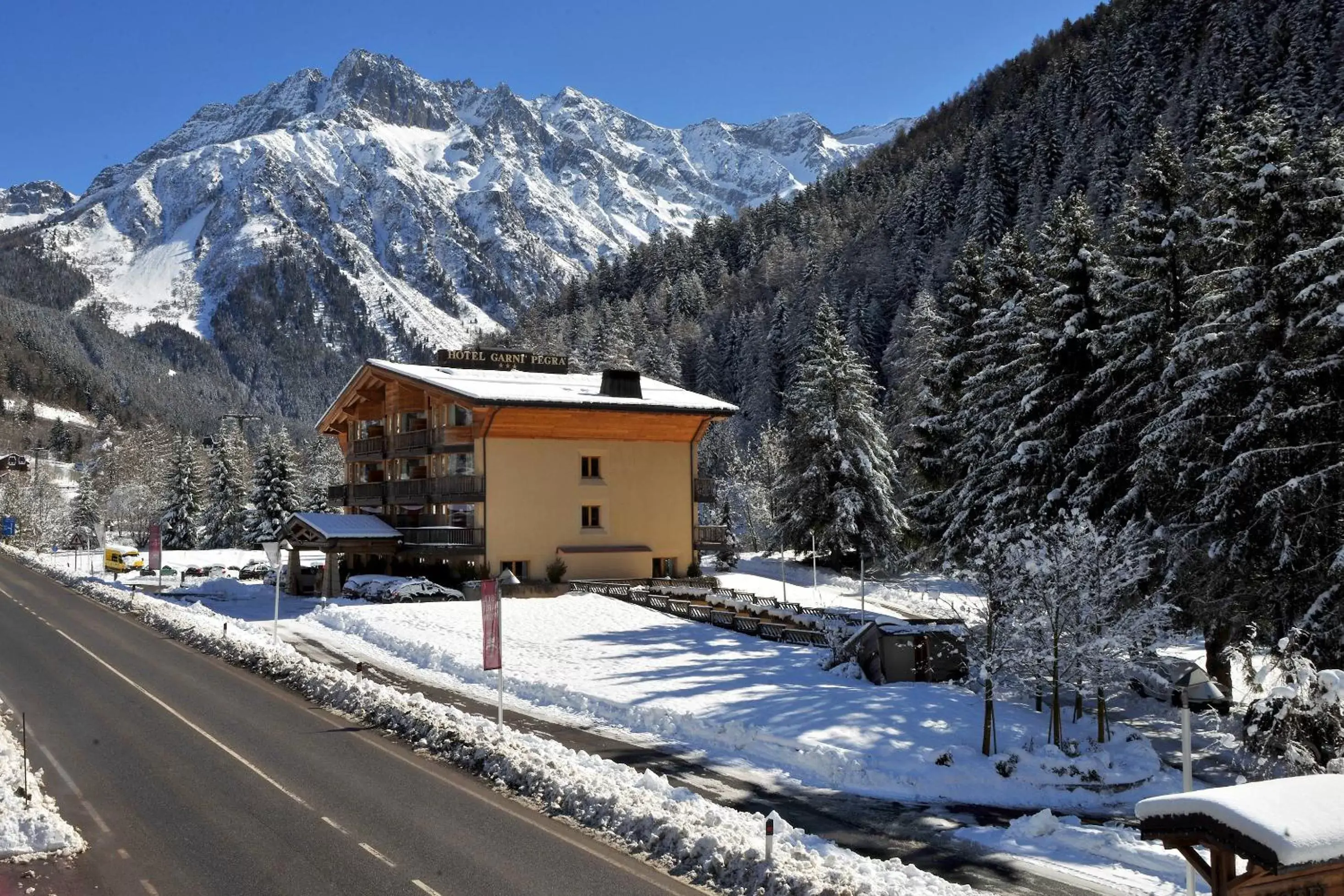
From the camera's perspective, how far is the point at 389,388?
55844 millimetres

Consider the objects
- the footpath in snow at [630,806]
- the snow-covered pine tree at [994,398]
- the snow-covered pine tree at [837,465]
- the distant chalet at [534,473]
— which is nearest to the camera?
the footpath in snow at [630,806]

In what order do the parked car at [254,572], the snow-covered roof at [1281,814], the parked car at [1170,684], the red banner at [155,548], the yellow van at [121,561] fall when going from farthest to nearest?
the yellow van at [121,561] → the parked car at [254,572] → the red banner at [155,548] → the parked car at [1170,684] → the snow-covered roof at [1281,814]

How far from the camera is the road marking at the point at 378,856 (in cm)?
1311

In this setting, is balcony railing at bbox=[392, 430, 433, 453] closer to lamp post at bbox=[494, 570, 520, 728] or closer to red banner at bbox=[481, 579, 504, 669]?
lamp post at bbox=[494, 570, 520, 728]

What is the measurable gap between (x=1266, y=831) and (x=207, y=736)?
18956mm

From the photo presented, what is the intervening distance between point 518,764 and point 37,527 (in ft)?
357

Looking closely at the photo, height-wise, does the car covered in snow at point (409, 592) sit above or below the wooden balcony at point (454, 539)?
below

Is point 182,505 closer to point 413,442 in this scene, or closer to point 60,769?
point 413,442

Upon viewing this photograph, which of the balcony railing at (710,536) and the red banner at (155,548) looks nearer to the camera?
the red banner at (155,548)

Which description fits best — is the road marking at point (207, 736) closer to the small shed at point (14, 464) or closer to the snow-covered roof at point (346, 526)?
the snow-covered roof at point (346, 526)

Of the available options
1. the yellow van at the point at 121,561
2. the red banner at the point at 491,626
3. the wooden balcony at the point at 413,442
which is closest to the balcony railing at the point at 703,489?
the wooden balcony at the point at 413,442

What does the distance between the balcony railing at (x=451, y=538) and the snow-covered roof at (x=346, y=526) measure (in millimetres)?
2233

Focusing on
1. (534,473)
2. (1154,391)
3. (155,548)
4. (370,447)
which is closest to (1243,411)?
(1154,391)

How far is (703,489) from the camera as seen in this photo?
5328 cm
